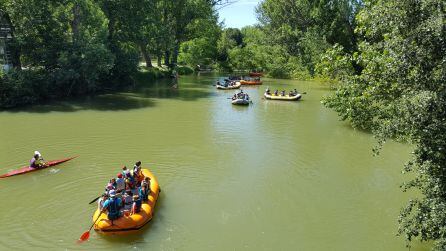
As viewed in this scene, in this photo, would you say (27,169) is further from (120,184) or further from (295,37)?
(295,37)

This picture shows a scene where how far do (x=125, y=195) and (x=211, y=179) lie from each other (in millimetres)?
4520

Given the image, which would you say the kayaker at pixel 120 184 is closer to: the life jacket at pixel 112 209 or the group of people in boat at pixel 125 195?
the group of people in boat at pixel 125 195

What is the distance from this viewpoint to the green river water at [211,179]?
12.3 metres

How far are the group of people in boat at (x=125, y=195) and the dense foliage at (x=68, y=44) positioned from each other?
20.4 meters

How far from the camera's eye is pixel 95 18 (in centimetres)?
3725

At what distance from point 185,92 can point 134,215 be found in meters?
31.7

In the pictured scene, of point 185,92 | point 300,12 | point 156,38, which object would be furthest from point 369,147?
point 300,12

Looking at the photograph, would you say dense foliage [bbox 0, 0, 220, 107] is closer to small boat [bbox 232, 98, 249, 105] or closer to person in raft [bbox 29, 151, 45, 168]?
small boat [bbox 232, 98, 249, 105]

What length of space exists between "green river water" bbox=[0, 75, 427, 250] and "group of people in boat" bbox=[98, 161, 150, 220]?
78 cm

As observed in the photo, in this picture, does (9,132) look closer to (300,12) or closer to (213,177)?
(213,177)

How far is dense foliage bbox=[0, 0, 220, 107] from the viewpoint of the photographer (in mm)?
31656

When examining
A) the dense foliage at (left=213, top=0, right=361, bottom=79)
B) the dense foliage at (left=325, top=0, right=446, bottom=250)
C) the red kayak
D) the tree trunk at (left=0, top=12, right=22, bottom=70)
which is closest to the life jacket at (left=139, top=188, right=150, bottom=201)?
the red kayak

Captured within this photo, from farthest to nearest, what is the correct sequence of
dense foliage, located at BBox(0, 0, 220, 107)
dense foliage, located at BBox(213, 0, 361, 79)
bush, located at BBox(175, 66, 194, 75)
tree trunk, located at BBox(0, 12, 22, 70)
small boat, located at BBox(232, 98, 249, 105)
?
bush, located at BBox(175, 66, 194, 75)
dense foliage, located at BBox(213, 0, 361, 79)
small boat, located at BBox(232, 98, 249, 105)
tree trunk, located at BBox(0, 12, 22, 70)
dense foliage, located at BBox(0, 0, 220, 107)

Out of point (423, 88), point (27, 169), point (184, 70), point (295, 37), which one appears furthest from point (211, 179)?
point (184, 70)
